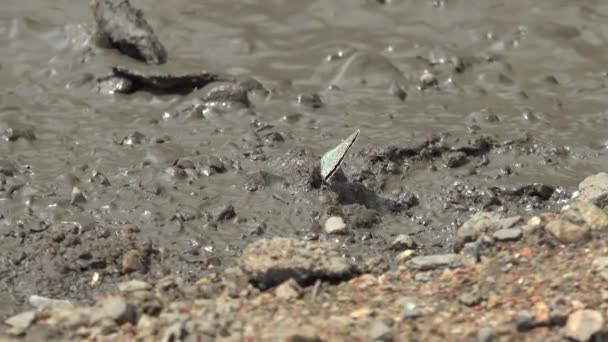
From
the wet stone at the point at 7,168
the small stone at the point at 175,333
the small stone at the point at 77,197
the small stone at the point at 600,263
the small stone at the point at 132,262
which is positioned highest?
the small stone at the point at 600,263

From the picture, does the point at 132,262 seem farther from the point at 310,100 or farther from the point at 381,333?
the point at 310,100

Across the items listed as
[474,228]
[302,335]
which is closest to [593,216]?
[474,228]

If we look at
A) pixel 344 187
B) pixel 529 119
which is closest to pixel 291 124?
pixel 344 187

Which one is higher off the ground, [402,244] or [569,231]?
[569,231]

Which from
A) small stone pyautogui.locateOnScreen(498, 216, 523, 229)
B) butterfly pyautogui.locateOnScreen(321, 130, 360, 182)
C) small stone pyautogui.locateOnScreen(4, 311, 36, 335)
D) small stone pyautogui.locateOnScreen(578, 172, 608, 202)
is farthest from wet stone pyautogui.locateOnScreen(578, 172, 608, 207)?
small stone pyautogui.locateOnScreen(4, 311, 36, 335)

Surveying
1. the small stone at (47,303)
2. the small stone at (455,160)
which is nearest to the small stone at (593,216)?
the small stone at (455,160)

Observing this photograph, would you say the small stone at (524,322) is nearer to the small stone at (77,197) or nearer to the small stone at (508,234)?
the small stone at (508,234)

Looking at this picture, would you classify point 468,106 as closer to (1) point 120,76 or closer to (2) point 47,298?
(1) point 120,76
